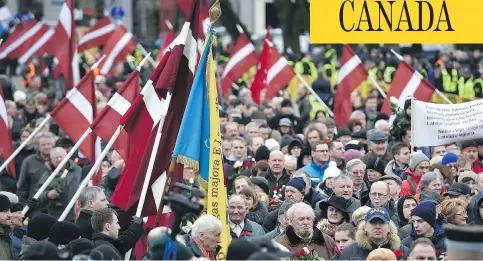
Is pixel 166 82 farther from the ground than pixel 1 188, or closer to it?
farther from the ground

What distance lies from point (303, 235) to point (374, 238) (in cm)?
66

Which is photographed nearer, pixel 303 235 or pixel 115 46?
pixel 303 235

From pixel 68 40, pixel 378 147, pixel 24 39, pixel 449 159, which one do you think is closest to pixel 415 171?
pixel 449 159

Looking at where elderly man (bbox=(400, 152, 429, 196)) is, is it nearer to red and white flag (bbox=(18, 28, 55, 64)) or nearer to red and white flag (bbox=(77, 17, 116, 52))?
red and white flag (bbox=(77, 17, 116, 52))

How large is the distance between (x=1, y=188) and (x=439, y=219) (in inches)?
256

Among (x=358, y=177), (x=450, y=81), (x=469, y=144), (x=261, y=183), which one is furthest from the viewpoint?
Answer: (x=450, y=81)

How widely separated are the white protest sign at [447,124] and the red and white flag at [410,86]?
3.49 meters

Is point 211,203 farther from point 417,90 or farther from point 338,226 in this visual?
point 417,90

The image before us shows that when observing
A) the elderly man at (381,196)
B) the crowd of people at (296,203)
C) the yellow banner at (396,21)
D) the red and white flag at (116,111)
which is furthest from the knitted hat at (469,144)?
the red and white flag at (116,111)

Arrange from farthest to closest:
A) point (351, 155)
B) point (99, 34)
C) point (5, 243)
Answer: point (99, 34) → point (351, 155) → point (5, 243)

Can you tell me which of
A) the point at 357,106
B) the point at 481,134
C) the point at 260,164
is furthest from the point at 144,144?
the point at 357,106

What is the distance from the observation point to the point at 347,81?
880 inches

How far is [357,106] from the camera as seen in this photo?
81.8 feet

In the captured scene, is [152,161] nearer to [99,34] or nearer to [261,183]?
[261,183]
